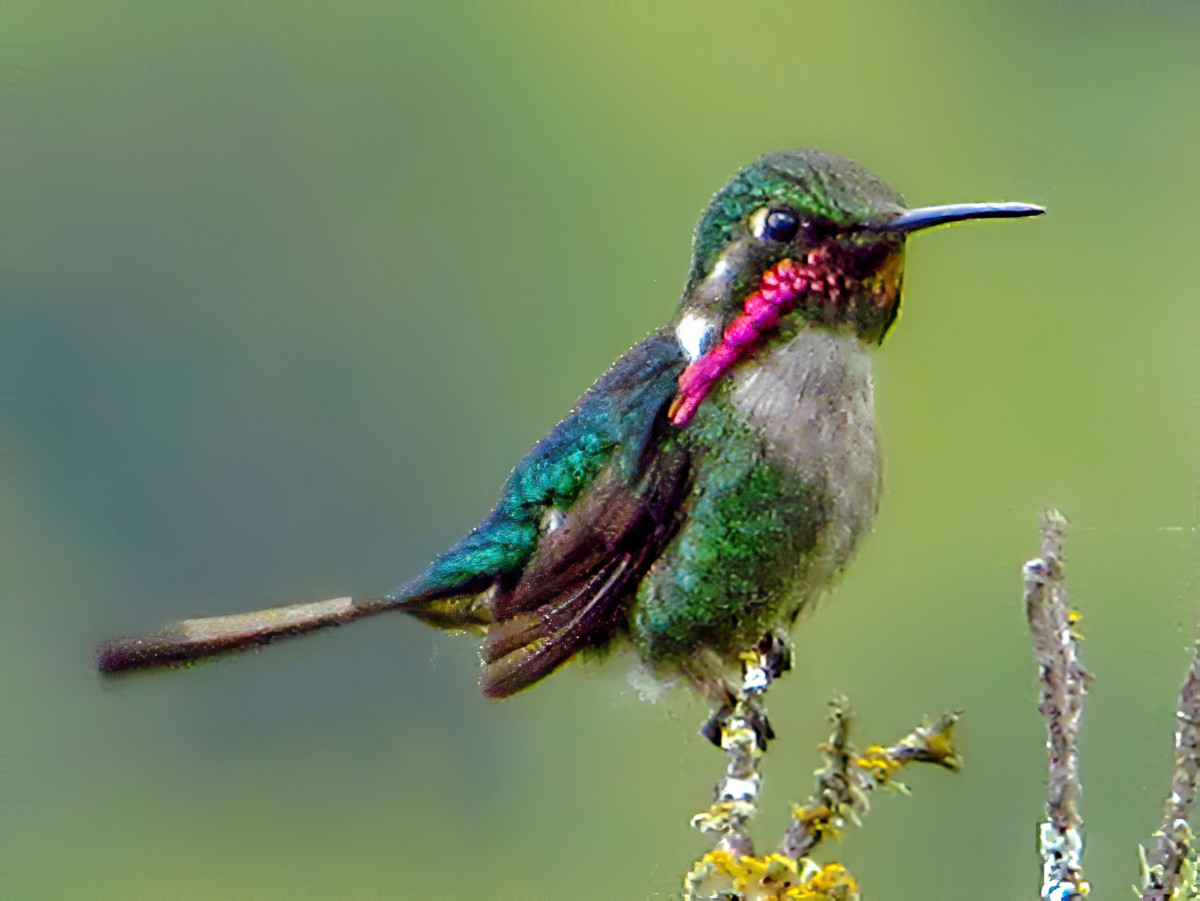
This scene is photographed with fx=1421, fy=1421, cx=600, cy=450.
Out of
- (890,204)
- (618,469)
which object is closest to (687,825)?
(618,469)

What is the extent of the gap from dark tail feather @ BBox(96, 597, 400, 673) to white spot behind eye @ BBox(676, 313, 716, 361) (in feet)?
1.67

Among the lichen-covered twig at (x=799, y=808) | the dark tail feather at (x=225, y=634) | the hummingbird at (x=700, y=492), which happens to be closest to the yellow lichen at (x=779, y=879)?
the lichen-covered twig at (x=799, y=808)

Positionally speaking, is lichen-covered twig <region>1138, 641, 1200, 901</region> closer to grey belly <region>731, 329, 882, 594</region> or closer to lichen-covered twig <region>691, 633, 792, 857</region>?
lichen-covered twig <region>691, 633, 792, 857</region>

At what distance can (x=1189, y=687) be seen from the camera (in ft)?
3.84

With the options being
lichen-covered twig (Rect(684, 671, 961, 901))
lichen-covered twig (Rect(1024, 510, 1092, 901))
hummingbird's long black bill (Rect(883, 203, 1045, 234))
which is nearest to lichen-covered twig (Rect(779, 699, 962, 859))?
lichen-covered twig (Rect(684, 671, 961, 901))

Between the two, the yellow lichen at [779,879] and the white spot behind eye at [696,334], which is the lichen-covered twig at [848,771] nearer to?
the yellow lichen at [779,879]

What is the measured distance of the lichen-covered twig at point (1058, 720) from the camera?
4.00 ft

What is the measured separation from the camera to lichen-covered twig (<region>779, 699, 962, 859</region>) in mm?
1458

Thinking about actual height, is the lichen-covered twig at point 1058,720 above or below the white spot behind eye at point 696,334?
below

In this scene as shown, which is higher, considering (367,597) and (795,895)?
(367,597)

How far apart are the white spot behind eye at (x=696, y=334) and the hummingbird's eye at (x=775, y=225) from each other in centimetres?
13

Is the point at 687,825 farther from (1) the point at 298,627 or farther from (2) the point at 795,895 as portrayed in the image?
(1) the point at 298,627

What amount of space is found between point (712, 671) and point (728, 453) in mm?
298

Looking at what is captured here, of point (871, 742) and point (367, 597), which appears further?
point (367, 597)
